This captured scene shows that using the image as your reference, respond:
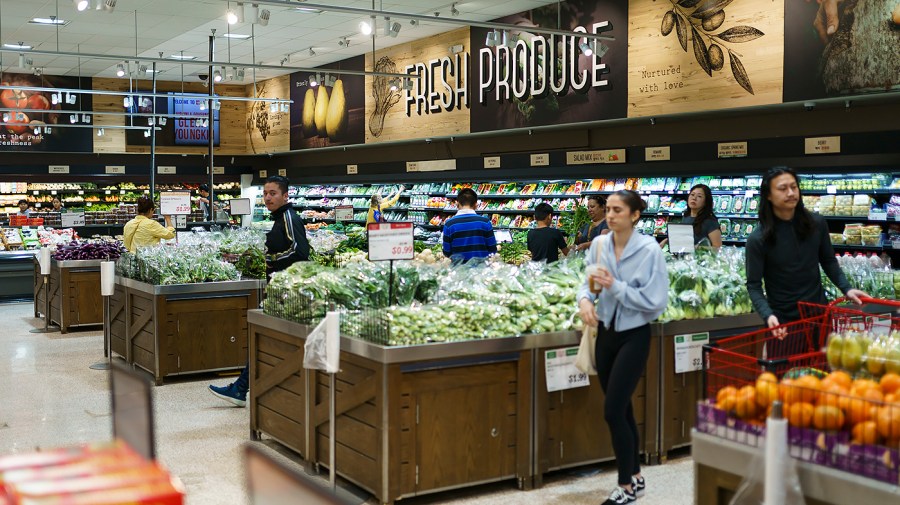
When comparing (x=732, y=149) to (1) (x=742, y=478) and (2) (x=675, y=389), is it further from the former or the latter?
(1) (x=742, y=478)

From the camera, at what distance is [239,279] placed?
8070 millimetres

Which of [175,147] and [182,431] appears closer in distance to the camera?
[182,431]

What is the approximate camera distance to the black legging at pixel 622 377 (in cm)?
426

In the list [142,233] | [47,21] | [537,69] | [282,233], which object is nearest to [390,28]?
[537,69]

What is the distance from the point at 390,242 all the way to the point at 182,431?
88.5 inches

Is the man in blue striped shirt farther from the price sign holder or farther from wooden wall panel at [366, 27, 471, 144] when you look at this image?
wooden wall panel at [366, 27, 471, 144]

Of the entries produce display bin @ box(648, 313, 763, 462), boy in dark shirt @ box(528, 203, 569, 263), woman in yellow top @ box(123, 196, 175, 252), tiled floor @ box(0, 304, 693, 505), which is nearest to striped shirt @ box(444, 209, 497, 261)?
boy in dark shirt @ box(528, 203, 569, 263)

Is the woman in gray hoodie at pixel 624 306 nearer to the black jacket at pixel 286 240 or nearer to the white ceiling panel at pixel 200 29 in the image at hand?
the black jacket at pixel 286 240

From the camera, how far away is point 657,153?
1078 centimetres

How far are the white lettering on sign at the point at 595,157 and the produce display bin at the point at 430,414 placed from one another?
6.80m

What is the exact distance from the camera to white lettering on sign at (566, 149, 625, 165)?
36.8ft

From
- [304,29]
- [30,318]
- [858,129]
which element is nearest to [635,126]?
[858,129]

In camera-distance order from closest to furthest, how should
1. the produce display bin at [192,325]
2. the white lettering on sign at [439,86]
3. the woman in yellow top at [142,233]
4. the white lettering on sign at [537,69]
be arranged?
the produce display bin at [192,325] < the woman in yellow top at [142,233] < the white lettering on sign at [537,69] < the white lettering on sign at [439,86]

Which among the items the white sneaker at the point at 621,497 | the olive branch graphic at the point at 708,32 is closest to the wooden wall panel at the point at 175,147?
the olive branch graphic at the point at 708,32
